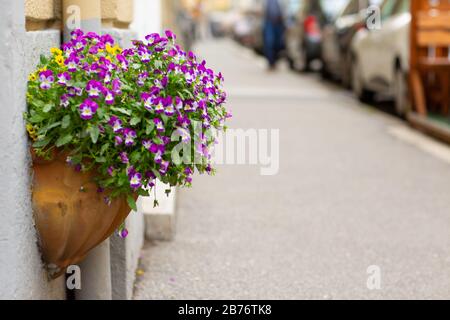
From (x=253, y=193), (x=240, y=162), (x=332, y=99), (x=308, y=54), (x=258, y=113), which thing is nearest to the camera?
(x=253, y=193)

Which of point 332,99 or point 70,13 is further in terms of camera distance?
point 332,99

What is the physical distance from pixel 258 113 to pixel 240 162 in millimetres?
3752

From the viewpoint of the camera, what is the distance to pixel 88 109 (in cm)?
299

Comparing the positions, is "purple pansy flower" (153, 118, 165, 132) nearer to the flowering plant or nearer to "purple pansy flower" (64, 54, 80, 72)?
the flowering plant

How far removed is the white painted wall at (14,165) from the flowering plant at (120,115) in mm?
95

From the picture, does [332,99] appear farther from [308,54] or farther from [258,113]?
[308,54]

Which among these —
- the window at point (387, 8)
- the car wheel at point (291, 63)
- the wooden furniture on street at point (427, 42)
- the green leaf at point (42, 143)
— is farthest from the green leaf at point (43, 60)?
the car wheel at point (291, 63)

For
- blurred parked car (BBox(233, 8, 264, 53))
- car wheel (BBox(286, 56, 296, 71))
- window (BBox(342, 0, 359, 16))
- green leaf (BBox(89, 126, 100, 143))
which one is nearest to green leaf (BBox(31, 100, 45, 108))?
green leaf (BBox(89, 126, 100, 143))

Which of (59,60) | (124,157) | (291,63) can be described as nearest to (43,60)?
(59,60)

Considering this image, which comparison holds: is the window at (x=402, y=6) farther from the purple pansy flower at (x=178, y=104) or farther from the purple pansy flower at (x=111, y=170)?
the purple pansy flower at (x=111, y=170)

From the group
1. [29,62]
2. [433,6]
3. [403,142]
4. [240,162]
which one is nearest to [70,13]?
[29,62]

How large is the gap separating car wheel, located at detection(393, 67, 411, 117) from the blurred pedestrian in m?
9.21

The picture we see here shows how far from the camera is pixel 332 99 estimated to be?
582 inches

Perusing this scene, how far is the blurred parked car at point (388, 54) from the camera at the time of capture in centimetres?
1111
